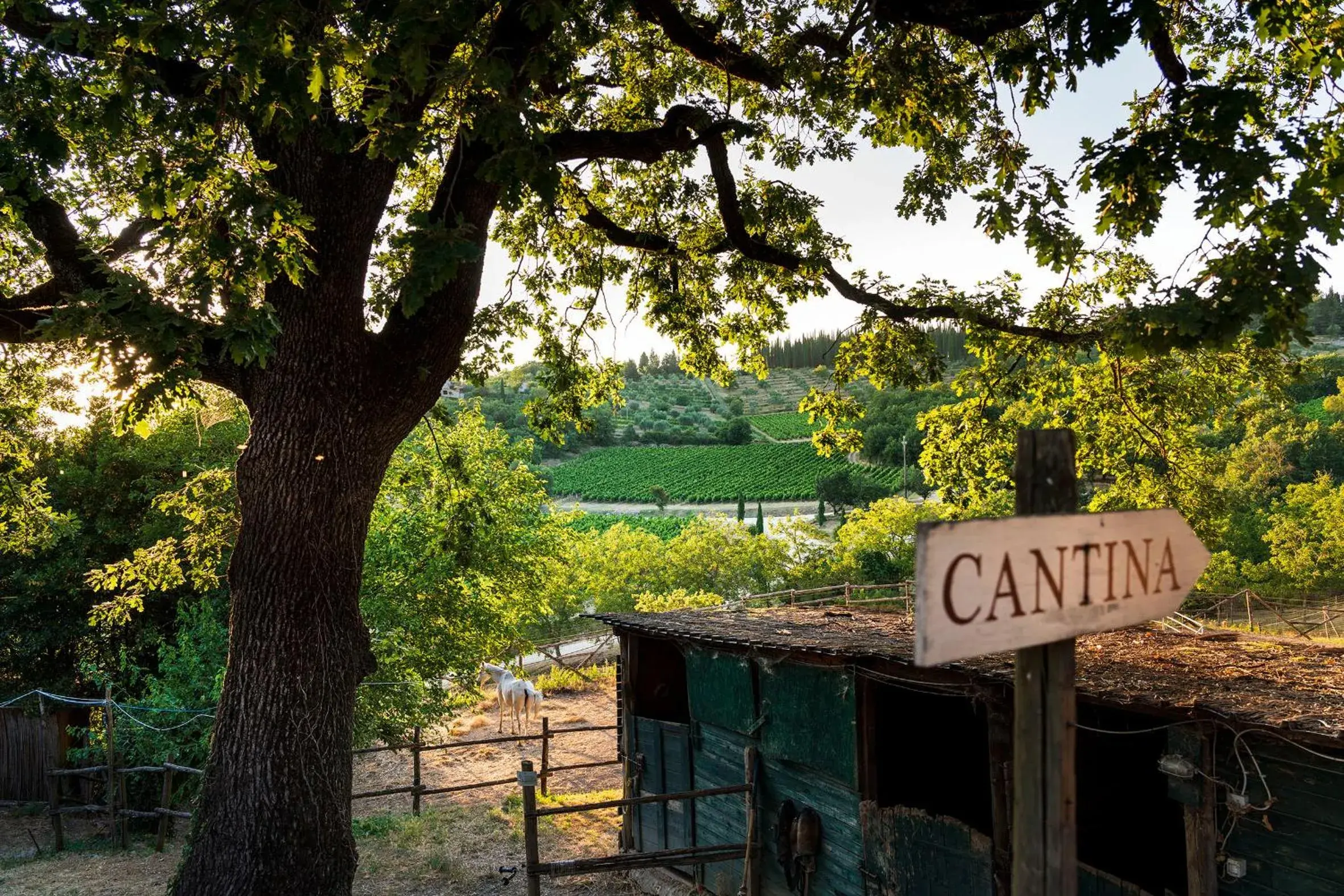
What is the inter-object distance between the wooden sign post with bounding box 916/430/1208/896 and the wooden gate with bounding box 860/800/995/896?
5.95 meters

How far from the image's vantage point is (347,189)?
671cm

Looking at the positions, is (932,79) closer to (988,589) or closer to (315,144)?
(315,144)

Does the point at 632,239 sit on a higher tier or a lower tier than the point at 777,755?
higher

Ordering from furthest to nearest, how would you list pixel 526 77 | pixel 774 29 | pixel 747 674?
pixel 747 674 < pixel 774 29 < pixel 526 77

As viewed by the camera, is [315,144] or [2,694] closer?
[315,144]

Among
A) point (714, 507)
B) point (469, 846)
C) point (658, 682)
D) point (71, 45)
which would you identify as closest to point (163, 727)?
point (469, 846)

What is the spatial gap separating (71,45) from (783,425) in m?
103

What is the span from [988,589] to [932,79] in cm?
722

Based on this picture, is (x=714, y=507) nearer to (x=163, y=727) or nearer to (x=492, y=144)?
(x=163, y=727)

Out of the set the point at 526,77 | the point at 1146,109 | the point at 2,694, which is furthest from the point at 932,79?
the point at 2,694

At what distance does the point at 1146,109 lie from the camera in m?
7.73

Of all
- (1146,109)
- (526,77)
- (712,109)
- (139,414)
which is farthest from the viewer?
(712,109)

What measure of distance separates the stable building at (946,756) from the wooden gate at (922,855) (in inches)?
0.7

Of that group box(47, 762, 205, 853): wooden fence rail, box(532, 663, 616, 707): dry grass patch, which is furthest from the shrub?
box(47, 762, 205, 853): wooden fence rail
